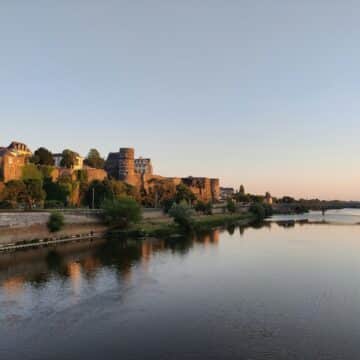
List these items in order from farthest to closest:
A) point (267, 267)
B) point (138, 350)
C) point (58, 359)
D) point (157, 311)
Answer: point (267, 267), point (157, 311), point (138, 350), point (58, 359)

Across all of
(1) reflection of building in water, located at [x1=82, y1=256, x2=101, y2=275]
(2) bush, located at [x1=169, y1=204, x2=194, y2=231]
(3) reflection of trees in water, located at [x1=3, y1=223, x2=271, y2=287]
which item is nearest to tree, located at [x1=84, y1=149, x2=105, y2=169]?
(2) bush, located at [x1=169, y1=204, x2=194, y2=231]

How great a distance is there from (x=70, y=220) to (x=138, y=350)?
2665cm

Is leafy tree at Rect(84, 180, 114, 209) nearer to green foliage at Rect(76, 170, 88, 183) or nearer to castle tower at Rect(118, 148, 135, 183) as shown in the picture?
green foliage at Rect(76, 170, 88, 183)

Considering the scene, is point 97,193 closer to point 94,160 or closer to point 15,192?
point 15,192

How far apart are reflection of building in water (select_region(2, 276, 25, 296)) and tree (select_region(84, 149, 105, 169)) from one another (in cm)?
7089

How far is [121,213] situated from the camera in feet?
133

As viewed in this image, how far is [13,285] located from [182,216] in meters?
29.3

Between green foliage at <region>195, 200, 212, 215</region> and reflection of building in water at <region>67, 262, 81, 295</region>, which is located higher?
green foliage at <region>195, 200, 212, 215</region>

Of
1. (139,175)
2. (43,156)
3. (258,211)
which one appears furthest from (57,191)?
(258,211)

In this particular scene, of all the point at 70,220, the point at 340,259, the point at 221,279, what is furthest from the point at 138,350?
the point at 70,220

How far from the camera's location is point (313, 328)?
12672 millimetres

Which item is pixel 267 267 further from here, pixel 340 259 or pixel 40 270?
pixel 40 270

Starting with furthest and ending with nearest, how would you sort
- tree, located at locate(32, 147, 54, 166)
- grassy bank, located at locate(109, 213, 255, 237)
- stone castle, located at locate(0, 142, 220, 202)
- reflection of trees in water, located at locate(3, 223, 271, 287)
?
1. tree, located at locate(32, 147, 54, 166)
2. stone castle, located at locate(0, 142, 220, 202)
3. grassy bank, located at locate(109, 213, 255, 237)
4. reflection of trees in water, located at locate(3, 223, 271, 287)

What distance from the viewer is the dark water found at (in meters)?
11.0
